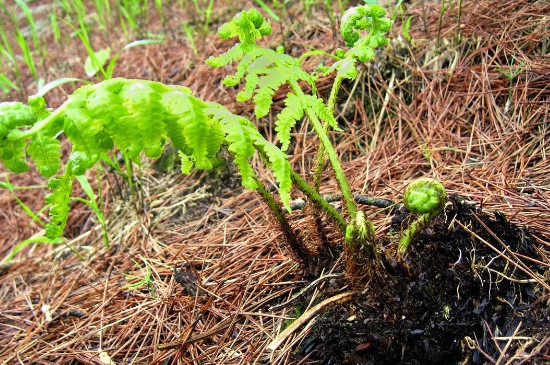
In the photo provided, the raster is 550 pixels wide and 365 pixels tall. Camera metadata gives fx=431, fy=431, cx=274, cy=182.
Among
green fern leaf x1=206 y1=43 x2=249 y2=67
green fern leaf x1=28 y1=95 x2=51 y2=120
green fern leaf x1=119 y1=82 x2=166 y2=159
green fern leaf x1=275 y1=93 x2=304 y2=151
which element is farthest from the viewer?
green fern leaf x1=206 y1=43 x2=249 y2=67

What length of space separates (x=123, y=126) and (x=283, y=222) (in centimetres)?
68

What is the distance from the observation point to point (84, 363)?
179cm

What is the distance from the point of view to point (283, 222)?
60.4 inches

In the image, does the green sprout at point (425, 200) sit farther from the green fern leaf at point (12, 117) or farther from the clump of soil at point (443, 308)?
the green fern leaf at point (12, 117)

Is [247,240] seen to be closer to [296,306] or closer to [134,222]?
[296,306]

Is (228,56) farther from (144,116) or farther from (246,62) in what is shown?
(144,116)

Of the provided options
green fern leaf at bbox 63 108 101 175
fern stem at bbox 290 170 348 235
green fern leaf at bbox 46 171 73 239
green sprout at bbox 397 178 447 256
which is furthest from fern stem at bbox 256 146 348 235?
green fern leaf at bbox 46 171 73 239

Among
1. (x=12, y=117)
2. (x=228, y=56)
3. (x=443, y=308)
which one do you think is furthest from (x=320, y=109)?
(x=12, y=117)

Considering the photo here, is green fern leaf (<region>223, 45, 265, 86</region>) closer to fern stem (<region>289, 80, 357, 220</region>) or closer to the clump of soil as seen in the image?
fern stem (<region>289, 80, 357, 220</region>)

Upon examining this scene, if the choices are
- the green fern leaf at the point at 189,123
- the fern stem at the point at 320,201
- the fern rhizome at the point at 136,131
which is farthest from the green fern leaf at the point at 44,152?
the fern stem at the point at 320,201

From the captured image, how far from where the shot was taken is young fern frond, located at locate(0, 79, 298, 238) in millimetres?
1072

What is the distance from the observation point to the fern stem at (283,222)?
147 cm

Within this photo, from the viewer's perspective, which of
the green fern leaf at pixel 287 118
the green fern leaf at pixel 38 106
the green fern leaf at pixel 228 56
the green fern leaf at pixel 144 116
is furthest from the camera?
the green fern leaf at pixel 228 56

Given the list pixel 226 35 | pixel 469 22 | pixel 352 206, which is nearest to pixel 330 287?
pixel 352 206
